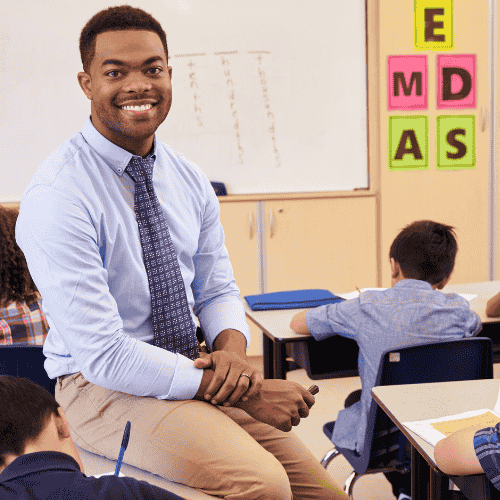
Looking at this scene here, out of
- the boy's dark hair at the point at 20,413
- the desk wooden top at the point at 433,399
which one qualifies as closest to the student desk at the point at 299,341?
the desk wooden top at the point at 433,399

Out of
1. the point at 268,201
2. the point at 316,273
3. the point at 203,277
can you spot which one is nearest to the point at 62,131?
the point at 268,201

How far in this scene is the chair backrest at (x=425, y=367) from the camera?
1.66 metres

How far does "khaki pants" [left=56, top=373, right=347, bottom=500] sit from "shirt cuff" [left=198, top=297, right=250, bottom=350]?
221mm

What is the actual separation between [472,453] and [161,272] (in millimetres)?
725

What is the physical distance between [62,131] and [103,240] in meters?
2.58

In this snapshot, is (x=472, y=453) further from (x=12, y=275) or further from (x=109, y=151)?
(x=12, y=275)

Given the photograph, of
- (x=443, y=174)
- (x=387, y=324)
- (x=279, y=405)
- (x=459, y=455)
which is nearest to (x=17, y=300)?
(x=279, y=405)

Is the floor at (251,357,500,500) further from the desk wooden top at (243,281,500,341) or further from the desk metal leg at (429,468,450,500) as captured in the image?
the desk metal leg at (429,468,450,500)

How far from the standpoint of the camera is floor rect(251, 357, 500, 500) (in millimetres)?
2406

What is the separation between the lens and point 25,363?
1454 mm

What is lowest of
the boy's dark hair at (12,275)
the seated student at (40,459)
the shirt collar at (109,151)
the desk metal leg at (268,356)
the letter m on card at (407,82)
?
the desk metal leg at (268,356)

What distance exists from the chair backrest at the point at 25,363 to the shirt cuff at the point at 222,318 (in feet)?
1.27

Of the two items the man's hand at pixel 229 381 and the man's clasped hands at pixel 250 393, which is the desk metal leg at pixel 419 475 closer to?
the man's clasped hands at pixel 250 393

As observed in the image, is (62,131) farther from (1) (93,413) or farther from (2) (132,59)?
(1) (93,413)
